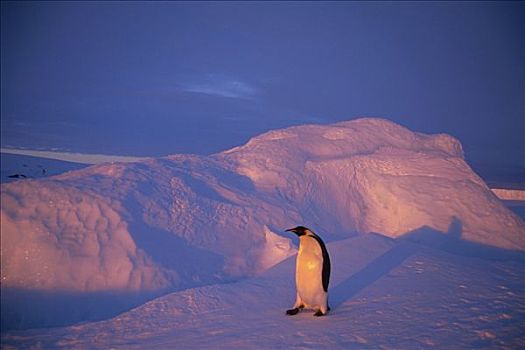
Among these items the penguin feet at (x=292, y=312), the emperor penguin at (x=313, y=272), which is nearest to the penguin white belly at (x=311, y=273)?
the emperor penguin at (x=313, y=272)

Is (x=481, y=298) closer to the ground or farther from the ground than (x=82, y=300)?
farther from the ground

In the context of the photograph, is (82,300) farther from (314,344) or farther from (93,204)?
(314,344)

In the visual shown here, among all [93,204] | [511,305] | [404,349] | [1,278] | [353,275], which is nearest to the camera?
[404,349]

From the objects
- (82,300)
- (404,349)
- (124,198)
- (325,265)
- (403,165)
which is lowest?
(82,300)

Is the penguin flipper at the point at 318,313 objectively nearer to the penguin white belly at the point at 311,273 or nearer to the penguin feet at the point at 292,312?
the penguin white belly at the point at 311,273

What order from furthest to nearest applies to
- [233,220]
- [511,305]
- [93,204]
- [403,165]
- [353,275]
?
[403,165] → [233,220] → [93,204] → [353,275] → [511,305]

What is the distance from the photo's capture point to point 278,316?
20.3ft

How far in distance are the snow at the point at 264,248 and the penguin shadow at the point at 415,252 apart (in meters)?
0.05

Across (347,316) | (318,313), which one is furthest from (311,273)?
(347,316)

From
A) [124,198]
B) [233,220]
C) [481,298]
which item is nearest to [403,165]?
[233,220]

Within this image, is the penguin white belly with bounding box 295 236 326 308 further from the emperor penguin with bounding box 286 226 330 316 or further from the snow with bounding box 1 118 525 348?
the snow with bounding box 1 118 525 348

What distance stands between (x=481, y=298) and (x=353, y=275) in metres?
2.32

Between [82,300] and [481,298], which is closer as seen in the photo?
[481,298]

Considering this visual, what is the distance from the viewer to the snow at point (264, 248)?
584cm
